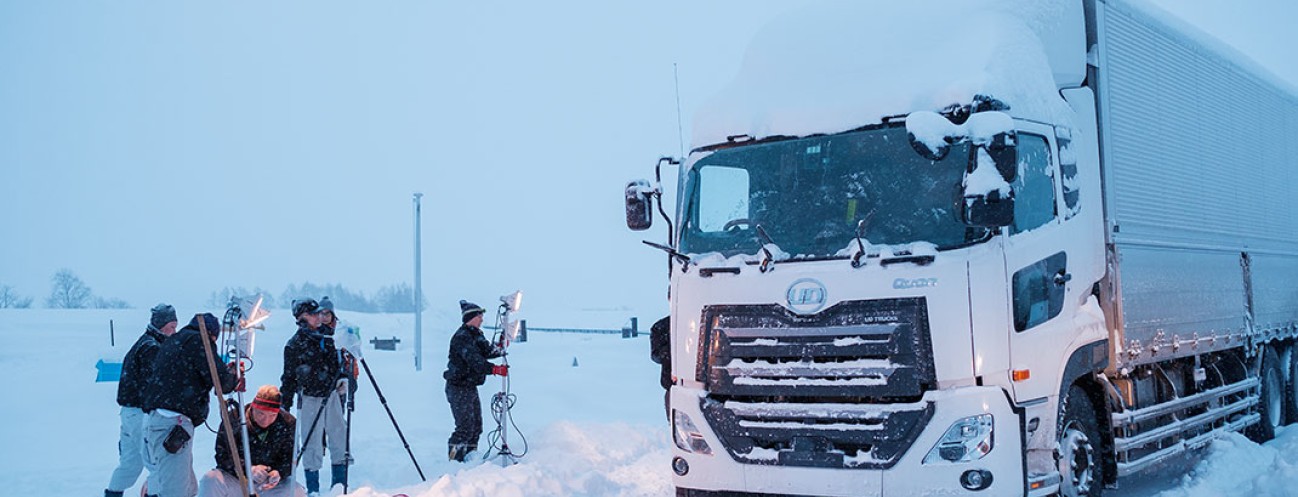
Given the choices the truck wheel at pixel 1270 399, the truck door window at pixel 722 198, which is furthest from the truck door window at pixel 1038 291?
the truck wheel at pixel 1270 399

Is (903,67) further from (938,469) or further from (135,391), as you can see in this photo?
(135,391)

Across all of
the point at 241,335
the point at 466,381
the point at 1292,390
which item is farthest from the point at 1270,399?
the point at 241,335

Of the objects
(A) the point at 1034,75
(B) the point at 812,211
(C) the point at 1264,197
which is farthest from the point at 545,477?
(C) the point at 1264,197

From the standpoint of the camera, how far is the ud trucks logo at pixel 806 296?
5.75 metres

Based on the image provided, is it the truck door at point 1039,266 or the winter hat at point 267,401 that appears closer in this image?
the truck door at point 1039,266

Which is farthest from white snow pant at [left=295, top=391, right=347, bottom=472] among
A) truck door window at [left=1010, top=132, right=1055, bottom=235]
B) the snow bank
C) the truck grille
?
the snow bank

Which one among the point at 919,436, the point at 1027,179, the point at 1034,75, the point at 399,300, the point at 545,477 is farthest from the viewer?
the point at 399,300

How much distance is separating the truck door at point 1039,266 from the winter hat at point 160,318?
6.52 meters

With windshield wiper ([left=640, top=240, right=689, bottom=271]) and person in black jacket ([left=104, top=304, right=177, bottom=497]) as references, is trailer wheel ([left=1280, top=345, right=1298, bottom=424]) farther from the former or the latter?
person in black jacket ([left=104, top=304, right=177, bottom=497])

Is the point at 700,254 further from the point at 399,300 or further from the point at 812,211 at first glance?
the point at 399,300

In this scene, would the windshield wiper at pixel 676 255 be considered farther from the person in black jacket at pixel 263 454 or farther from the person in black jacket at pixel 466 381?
the person in black jacket at pixel 466 381

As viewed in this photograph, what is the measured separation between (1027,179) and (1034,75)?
908 mm

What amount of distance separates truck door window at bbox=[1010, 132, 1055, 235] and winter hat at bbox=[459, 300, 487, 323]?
618 centimetres

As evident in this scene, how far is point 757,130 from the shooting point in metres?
6.71
